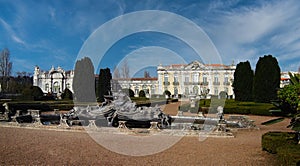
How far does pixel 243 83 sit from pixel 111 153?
25.2 metres

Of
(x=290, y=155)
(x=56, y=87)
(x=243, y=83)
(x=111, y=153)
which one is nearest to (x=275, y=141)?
(x=290, y=155)

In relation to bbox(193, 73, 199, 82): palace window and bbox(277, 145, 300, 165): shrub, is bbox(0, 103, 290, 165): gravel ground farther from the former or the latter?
bbox(193, 73, 199, 82): palace window

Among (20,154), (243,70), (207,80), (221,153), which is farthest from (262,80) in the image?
(207,80)

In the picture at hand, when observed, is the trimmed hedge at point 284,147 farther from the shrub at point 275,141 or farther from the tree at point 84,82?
the tree at point 84,82

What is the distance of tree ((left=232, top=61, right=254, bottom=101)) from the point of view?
2855 cm

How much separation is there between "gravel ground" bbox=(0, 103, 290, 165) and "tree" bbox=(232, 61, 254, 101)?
20.9 metres

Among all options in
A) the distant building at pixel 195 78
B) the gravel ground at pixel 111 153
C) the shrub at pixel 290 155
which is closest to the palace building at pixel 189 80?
the distant building at pixel 195 78

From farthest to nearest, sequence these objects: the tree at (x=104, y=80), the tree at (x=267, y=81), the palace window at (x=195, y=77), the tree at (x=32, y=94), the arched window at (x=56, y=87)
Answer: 1. the arched window at (x=56, y=87)
2. the palace window at (x=195, y=77)
3. the tree at (x=104, y=80)
4. the tree at (x=32, y=94)
5. the tree at (x=267, y=81)

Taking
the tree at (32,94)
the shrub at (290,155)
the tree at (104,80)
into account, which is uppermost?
the tree at (104,80)

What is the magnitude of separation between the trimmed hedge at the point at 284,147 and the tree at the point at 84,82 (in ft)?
84.2

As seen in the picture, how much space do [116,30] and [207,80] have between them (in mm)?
51738

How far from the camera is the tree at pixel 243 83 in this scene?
2855 centimetres

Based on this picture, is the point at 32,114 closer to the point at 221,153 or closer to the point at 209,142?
the point at 209,142

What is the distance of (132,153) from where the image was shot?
671cm
